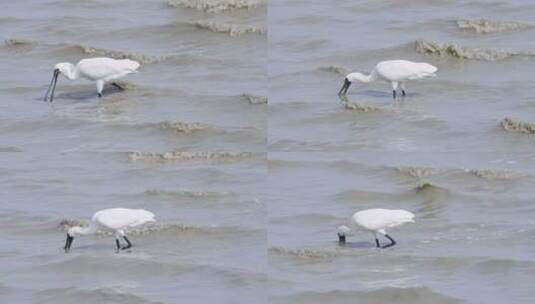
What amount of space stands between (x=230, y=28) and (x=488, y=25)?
2.33 m

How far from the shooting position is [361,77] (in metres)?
15.8

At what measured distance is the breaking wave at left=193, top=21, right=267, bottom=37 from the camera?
673 inches

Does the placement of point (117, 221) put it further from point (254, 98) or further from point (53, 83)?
point (53, 83)

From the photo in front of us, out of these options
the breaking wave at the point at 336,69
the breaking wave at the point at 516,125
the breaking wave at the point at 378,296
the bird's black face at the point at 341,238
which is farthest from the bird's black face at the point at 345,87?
the breaking wave at the point at 378,296

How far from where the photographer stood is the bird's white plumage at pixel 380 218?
1452 cm

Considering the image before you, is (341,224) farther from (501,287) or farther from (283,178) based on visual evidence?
(501,287)

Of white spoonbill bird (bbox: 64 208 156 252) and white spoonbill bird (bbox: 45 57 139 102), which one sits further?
white spoonbill bird (bbox: 45 57 139 102)

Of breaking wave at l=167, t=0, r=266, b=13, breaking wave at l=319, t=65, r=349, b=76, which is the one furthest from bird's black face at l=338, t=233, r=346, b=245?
breaking wave at l=167, t=0, r=266, b=13

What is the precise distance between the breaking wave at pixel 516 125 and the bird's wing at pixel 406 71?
1.00 m

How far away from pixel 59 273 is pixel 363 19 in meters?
4.78

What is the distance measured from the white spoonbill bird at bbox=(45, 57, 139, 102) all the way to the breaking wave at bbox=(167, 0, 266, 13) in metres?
2.02

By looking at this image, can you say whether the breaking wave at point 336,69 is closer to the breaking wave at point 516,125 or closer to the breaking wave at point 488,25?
the breaking wave at point 488,25

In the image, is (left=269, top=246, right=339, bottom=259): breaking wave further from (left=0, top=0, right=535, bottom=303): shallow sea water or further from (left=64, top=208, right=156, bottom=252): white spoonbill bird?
(left=64, top=208, right=156, bottom=252): white spoonbill bird

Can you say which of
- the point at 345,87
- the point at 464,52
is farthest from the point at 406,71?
the point at 464,52
